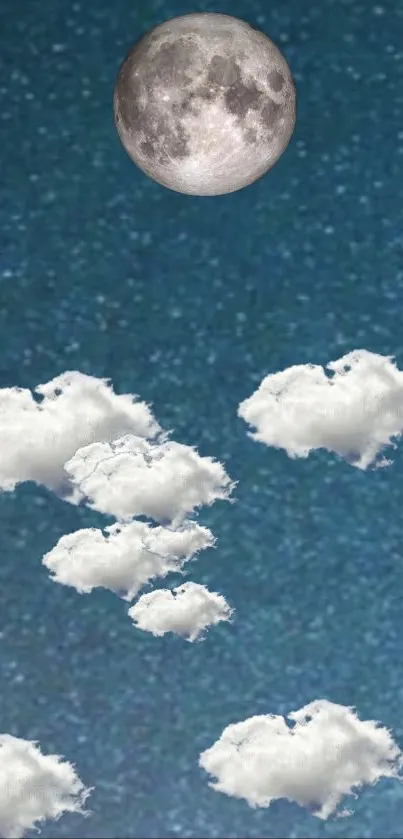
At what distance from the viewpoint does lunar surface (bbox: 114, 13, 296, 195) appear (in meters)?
1.67

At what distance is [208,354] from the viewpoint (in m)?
2.34

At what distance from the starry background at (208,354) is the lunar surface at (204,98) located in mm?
481

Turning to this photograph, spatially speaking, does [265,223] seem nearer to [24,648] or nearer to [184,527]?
[184,527]

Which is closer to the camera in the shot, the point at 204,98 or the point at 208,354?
the point at 204,98

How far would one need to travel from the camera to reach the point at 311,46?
2.19m

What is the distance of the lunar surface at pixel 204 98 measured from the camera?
1.67 meters

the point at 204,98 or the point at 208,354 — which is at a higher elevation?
the point at 204,98

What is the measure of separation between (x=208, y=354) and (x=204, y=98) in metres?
0.80

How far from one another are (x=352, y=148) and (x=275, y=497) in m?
0.94

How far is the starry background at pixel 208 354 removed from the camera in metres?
2.21

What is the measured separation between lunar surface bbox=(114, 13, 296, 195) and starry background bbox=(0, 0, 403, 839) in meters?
0.48

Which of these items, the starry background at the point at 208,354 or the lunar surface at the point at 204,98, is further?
the starry background at the point at 208,354

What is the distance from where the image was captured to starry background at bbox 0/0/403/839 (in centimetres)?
221

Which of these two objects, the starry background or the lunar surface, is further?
the starry background
